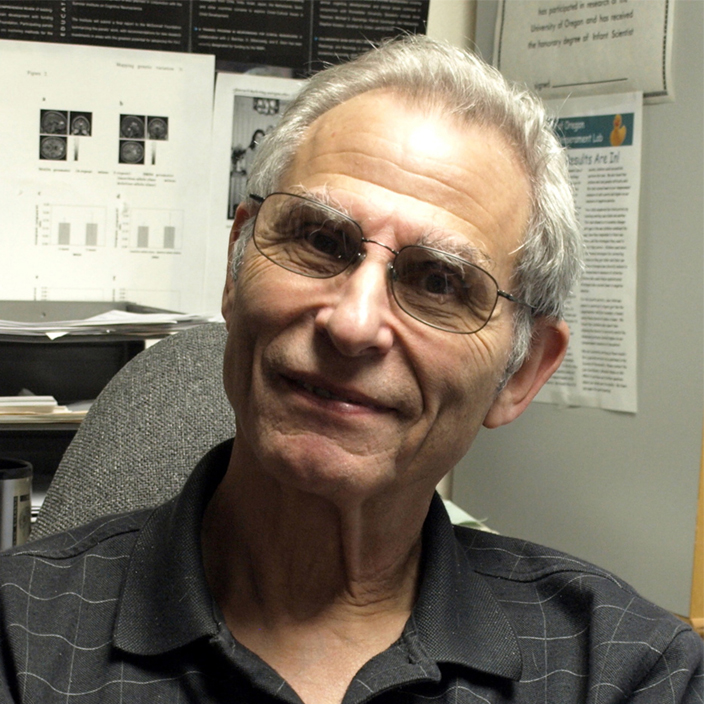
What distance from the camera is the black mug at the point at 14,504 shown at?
1378 mm

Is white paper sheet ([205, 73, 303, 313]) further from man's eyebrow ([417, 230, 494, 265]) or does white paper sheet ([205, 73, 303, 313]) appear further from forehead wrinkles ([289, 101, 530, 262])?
man's eyebrow ([417, 230, 494, 265])

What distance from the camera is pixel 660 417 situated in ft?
5.52

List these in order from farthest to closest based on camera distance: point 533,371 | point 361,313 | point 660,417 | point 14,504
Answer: point 660,417 → point 14,504 → point 533,371 → point 361,313

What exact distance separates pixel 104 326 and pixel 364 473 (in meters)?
0.81

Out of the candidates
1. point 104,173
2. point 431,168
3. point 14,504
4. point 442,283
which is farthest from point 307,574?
point 104,173

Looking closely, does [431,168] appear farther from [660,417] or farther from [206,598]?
[660,417]

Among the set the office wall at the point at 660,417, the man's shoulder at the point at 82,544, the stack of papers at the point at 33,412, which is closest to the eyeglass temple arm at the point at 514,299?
the man's shoulder at the point at 82,544

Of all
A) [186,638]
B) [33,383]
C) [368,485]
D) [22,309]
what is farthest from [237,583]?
[22,309]

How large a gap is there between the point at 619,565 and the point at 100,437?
1.06 metres

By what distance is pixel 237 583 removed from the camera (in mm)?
973

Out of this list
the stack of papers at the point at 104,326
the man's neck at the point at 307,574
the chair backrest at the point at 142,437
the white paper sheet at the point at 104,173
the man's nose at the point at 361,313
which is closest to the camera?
the man's nose at the point at 361,313

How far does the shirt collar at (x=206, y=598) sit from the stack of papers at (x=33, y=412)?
1.75ft

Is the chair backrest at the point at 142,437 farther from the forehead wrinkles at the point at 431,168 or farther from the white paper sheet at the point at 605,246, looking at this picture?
the white paper sheet at the point at 605,246

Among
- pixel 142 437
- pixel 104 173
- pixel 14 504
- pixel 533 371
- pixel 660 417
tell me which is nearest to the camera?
pixel 533 371
